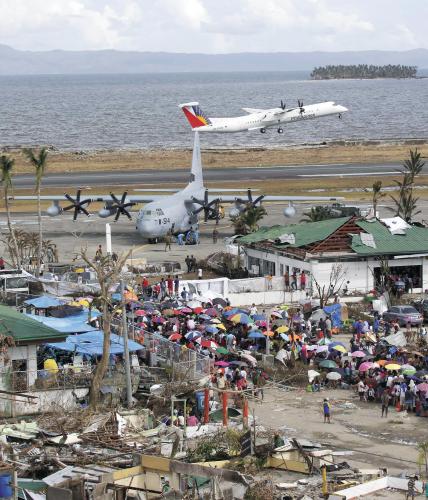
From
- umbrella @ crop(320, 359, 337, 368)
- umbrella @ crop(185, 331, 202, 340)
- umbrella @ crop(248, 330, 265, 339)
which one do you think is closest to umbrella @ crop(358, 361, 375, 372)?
umbrella @ crop(320, 359, 337, 368)

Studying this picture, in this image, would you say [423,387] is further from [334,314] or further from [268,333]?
[334,314]

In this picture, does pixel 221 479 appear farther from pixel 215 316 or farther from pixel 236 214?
pixel 236 214

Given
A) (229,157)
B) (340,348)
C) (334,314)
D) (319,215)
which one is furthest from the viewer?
(229,157)

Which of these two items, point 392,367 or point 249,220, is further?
point 249,220

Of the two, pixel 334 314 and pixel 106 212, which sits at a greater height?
pixel 106 212

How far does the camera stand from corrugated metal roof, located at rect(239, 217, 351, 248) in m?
57.1

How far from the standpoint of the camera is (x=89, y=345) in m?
38.9

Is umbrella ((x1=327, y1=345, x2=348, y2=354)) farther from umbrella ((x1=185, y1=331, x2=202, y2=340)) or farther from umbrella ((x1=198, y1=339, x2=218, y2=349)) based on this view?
umbrella ((x1=185, y1=331, x2=202, y2=340))

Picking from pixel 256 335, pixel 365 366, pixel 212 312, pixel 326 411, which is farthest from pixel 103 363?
pixel 212 312

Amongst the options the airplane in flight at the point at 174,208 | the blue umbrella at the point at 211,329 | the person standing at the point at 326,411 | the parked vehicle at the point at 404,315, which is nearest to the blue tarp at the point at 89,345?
the blue umbrella at the point at 211,329

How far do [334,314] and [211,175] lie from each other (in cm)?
6364

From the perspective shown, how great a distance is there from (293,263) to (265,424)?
21.7m

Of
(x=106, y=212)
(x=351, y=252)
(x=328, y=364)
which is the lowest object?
(x=328, y=364)

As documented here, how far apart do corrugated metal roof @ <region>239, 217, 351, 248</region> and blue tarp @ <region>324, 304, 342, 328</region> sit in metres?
8.04
